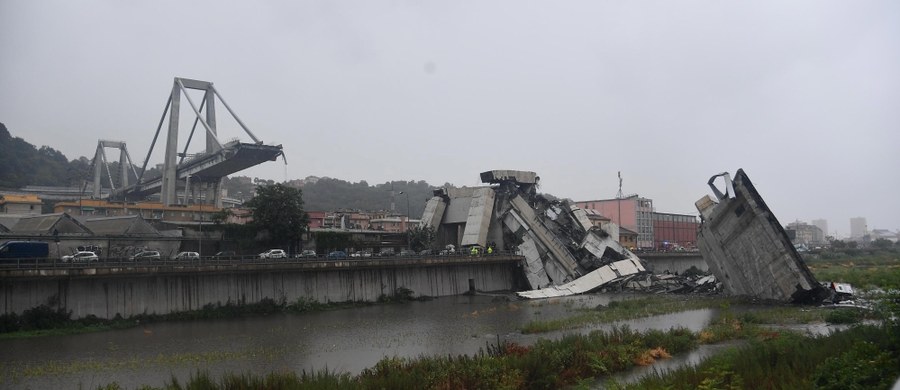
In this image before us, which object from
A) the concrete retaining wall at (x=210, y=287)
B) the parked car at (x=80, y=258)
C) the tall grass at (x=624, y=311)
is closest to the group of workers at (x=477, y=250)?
the concrete retaining wall at (x=210, y=287)

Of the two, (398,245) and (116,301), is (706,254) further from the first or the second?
(116,301)

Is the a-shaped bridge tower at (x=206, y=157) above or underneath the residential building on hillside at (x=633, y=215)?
above

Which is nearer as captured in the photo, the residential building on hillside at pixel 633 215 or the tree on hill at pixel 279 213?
the tree on hill at pixel 279 213

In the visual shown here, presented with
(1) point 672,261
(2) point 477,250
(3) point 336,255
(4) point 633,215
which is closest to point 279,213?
(3) point 336,255

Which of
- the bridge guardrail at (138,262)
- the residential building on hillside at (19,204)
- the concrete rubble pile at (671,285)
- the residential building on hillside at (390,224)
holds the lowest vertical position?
the concrete rubble pile at (671,285)

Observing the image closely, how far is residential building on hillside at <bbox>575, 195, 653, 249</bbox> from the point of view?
105062mm

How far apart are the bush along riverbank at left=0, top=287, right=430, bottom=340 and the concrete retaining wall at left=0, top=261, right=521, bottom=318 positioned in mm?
392

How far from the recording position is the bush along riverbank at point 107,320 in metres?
28.9

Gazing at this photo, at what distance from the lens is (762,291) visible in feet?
132

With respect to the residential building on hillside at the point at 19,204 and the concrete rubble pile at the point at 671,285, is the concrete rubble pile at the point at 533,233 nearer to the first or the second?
the concrete rubble pile at the point at 671,285

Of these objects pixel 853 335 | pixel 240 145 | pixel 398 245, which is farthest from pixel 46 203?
pixel 853 335

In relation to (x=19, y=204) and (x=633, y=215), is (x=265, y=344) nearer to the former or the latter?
(x=19, y=204)

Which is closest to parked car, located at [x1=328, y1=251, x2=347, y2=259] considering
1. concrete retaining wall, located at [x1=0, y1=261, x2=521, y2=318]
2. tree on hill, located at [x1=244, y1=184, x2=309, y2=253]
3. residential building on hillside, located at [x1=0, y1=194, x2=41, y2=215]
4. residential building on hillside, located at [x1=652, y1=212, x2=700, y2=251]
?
concrete retaining wall, located at [x1=0, y1=261, x2=521, y2=318]

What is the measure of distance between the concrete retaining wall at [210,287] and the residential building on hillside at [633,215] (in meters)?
60.8
